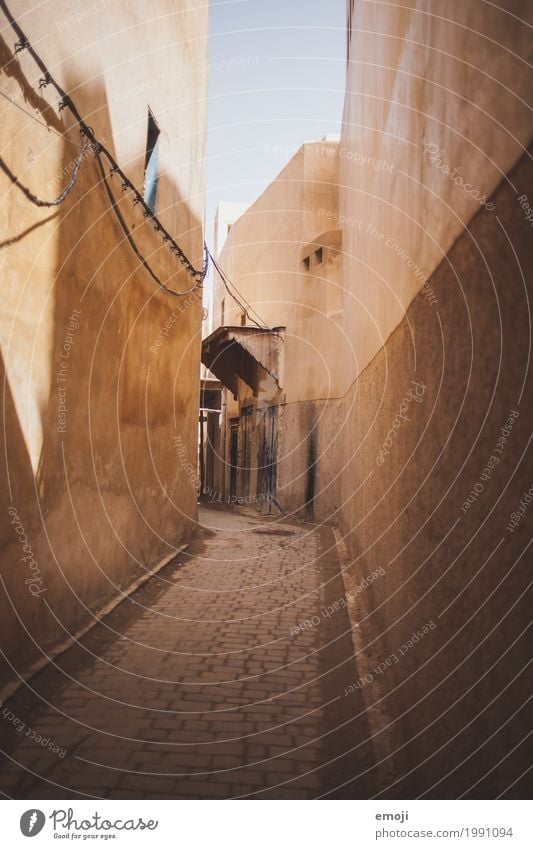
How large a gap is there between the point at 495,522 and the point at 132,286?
20.2 ft

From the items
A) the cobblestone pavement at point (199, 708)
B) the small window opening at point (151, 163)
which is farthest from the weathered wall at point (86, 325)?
the cobblestone pavement at point (199, 708)

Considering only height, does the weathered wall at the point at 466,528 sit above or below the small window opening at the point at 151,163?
below

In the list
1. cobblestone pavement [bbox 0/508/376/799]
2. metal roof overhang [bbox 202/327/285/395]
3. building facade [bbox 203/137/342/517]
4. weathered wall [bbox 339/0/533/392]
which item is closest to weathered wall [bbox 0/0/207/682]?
cobblestone pavement [bbox 0/508/376/799]

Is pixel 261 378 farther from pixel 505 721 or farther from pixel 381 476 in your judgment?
pixel 505 721

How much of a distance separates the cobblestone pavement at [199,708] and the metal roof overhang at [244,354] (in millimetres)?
10603

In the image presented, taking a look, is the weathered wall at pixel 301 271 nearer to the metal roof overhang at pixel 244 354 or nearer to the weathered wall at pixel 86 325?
the metal roof overhang at pixel 244 354

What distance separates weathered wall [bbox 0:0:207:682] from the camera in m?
4.58

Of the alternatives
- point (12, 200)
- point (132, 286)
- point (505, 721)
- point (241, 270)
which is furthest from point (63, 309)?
point (241, 270)

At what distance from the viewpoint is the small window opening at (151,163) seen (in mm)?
8195

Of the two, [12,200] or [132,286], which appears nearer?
[12,200]

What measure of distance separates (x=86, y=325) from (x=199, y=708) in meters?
3.86

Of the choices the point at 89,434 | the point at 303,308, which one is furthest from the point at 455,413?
the point at 303,308

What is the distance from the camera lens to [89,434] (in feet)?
20.7

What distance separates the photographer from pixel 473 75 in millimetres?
2992
